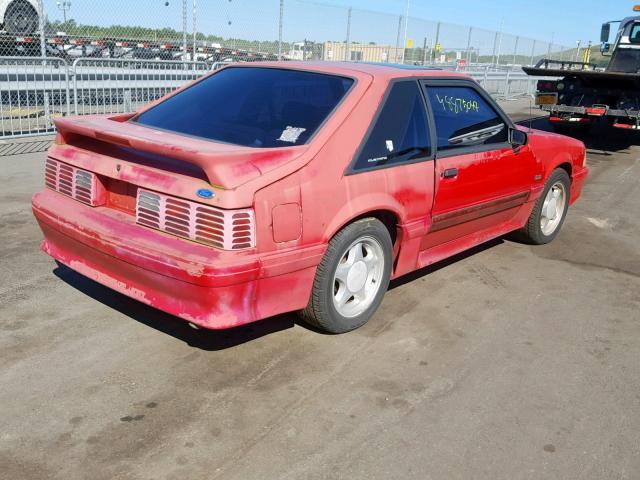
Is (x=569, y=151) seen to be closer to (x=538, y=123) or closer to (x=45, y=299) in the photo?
(x=45, y=299)

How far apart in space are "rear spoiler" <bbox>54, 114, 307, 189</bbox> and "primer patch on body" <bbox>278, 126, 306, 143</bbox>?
163 millimetres

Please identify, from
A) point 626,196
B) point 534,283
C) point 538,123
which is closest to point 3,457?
point 534,283

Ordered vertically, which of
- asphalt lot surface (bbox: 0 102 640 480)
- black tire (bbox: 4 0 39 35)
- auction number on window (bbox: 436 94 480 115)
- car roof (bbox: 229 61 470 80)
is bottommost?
asphalt lot surface (bbox: 0 102 640 480)

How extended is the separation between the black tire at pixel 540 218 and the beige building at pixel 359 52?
10.4m

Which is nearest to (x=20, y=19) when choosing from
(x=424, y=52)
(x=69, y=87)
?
(x=69, y=87)

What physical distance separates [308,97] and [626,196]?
19.9 feet

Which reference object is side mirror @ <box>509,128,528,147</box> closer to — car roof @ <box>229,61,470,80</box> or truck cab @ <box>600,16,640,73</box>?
car roof @ <box>229,61,470,80</box>

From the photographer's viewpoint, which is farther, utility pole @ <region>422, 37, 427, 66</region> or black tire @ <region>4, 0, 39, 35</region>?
utility pole @ <region>422, 37, 427, 66</region>

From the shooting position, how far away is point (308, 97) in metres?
3.70

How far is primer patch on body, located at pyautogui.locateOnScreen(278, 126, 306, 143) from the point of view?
11.1ft

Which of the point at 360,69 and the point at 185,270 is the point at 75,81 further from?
the point at 185,270

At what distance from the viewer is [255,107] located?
375 centimetres

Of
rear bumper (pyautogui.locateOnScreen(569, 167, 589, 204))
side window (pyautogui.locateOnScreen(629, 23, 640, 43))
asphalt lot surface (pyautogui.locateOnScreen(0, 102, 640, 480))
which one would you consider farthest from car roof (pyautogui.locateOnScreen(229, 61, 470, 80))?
side window (pyautogui.locateOnScreen(629, 23, 640, 43))

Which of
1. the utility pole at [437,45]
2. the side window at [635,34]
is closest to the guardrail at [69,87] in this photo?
the side window at [635,34]
